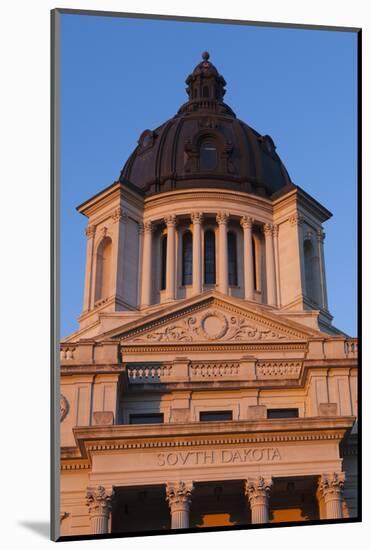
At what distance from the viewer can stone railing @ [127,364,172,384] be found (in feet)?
75.7

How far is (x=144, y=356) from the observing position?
2447cm

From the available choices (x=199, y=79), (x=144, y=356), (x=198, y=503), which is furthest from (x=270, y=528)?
(x=199, y=79)

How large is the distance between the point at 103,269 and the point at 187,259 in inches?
113

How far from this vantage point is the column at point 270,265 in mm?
30891

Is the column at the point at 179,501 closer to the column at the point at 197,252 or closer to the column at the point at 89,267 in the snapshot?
the column at the point at 89,267

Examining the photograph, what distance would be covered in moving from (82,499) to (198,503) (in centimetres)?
227

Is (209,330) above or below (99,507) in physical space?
above

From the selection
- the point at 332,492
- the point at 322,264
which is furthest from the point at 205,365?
the point at 322,264

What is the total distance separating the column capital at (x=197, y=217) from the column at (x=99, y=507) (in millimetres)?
13497

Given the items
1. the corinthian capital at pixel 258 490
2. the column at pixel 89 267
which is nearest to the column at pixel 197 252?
the column at pixel 89 267

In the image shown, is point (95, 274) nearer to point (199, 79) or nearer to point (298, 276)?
point (298, 276)

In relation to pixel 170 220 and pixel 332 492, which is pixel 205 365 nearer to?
pixel 332 492

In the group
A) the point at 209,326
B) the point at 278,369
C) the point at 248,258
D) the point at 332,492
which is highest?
the point at 248,258

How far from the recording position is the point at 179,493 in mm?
19797
